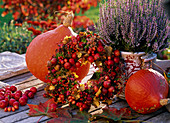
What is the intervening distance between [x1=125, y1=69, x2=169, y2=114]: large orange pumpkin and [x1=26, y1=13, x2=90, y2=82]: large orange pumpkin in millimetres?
689

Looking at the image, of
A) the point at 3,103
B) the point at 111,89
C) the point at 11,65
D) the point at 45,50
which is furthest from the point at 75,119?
the point at 11,65

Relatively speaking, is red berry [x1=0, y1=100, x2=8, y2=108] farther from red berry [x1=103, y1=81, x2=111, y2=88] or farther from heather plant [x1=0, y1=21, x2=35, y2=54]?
heather plant [x1=0, y1=21, x2=35, y2=54]

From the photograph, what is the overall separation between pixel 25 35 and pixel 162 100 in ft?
10.0

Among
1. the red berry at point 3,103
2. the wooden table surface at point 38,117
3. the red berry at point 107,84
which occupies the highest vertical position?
the red berry at point 107,84

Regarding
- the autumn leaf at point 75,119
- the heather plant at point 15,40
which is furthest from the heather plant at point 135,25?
the heather plant at point 15,40

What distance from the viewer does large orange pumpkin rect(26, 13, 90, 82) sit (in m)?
2.65

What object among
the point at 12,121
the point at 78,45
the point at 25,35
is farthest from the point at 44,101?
the point at 25,35

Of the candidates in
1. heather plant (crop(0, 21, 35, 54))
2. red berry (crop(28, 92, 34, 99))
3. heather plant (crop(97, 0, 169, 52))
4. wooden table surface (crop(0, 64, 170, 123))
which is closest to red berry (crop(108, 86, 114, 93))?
wooden table surface (crop(0, 64, 170, 123))

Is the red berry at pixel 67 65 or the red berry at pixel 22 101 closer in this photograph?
the red berry at pixel 67 65

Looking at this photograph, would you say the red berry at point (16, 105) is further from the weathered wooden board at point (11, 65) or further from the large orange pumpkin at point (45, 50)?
the weathered wooden board at point (11, 65)

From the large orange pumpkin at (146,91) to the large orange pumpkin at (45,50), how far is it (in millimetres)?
689

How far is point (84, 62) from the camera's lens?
229cm

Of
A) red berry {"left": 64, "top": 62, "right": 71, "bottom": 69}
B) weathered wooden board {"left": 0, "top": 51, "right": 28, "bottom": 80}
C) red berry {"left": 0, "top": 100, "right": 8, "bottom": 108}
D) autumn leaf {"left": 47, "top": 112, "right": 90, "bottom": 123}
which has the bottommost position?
autumn leaf {"left": 47, "top": 112, "right": 90, "bottom": 123}

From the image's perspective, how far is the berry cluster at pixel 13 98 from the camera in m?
2.37
